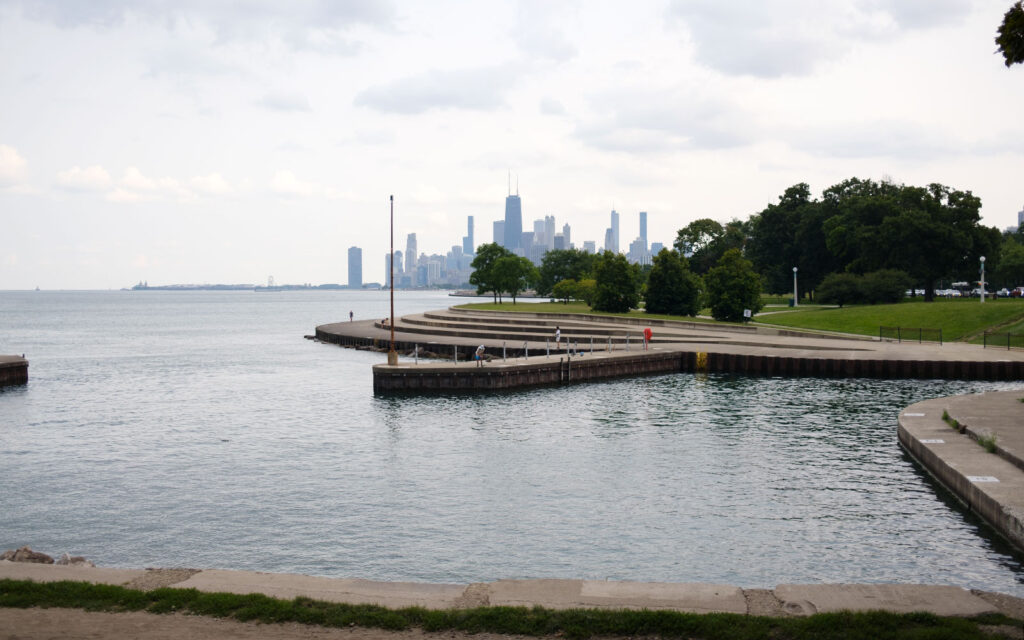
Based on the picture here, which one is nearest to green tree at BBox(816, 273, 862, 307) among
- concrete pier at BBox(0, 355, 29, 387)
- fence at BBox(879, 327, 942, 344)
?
fence at BBox(879, 327, 942, 344)

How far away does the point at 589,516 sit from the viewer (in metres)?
23.8

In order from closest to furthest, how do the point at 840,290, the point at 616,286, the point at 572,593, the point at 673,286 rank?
the point at 572,593
the point at 673,286
the point at 840,290
the point at 616,286

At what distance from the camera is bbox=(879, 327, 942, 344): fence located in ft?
230

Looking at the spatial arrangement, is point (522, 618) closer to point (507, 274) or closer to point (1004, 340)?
point (1004, 340)

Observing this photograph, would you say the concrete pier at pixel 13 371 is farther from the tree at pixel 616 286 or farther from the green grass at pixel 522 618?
the tree at pixel 616 286

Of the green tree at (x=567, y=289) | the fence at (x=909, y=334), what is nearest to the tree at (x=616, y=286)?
the fence at (x=909, y=334)

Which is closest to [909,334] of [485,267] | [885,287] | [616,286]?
[885,287]

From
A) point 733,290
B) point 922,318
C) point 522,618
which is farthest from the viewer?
point 733,290

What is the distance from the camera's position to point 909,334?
72.3 m

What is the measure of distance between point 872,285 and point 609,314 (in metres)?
30.3

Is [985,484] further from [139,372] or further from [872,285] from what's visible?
[872,285]

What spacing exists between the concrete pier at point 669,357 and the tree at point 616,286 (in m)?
14.9

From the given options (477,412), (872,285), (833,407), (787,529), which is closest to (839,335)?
(872,285)

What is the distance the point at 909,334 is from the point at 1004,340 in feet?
25.8
